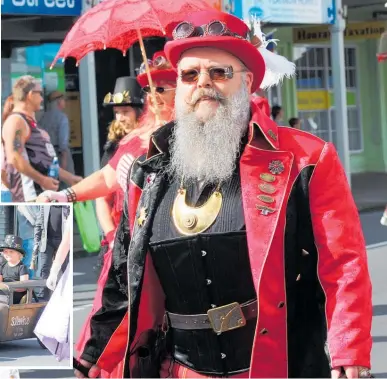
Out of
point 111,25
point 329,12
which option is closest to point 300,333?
point 111,25

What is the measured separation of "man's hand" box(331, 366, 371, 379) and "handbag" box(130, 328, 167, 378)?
620 millimetres

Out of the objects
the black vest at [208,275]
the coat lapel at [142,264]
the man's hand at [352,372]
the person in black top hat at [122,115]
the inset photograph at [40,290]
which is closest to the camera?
the man's hand at [352,372]

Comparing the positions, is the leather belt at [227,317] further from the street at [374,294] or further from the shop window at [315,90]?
the shop window at [315,90]

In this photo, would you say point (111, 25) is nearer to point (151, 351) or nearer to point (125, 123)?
point (125, 123)

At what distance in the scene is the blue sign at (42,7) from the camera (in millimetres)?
13334

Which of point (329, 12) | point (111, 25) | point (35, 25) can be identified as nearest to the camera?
point (111, 25)

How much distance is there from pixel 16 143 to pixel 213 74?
7.01 m

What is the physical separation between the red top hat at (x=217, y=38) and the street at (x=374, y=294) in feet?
13.3

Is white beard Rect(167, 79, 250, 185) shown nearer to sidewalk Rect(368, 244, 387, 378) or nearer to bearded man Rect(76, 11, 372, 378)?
bearded man Rect(76, 11, 372, 378)

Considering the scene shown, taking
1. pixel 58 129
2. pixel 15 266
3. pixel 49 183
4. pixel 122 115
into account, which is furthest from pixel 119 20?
pixel 58 129

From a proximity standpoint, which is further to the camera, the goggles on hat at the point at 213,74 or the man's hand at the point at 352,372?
the goggles on hat at the point at 213,74

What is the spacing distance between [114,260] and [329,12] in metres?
14.7

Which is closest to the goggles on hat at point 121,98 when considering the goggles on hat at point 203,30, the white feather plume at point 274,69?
the white feather plume at point 274,69

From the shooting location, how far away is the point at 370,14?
25625 mm
